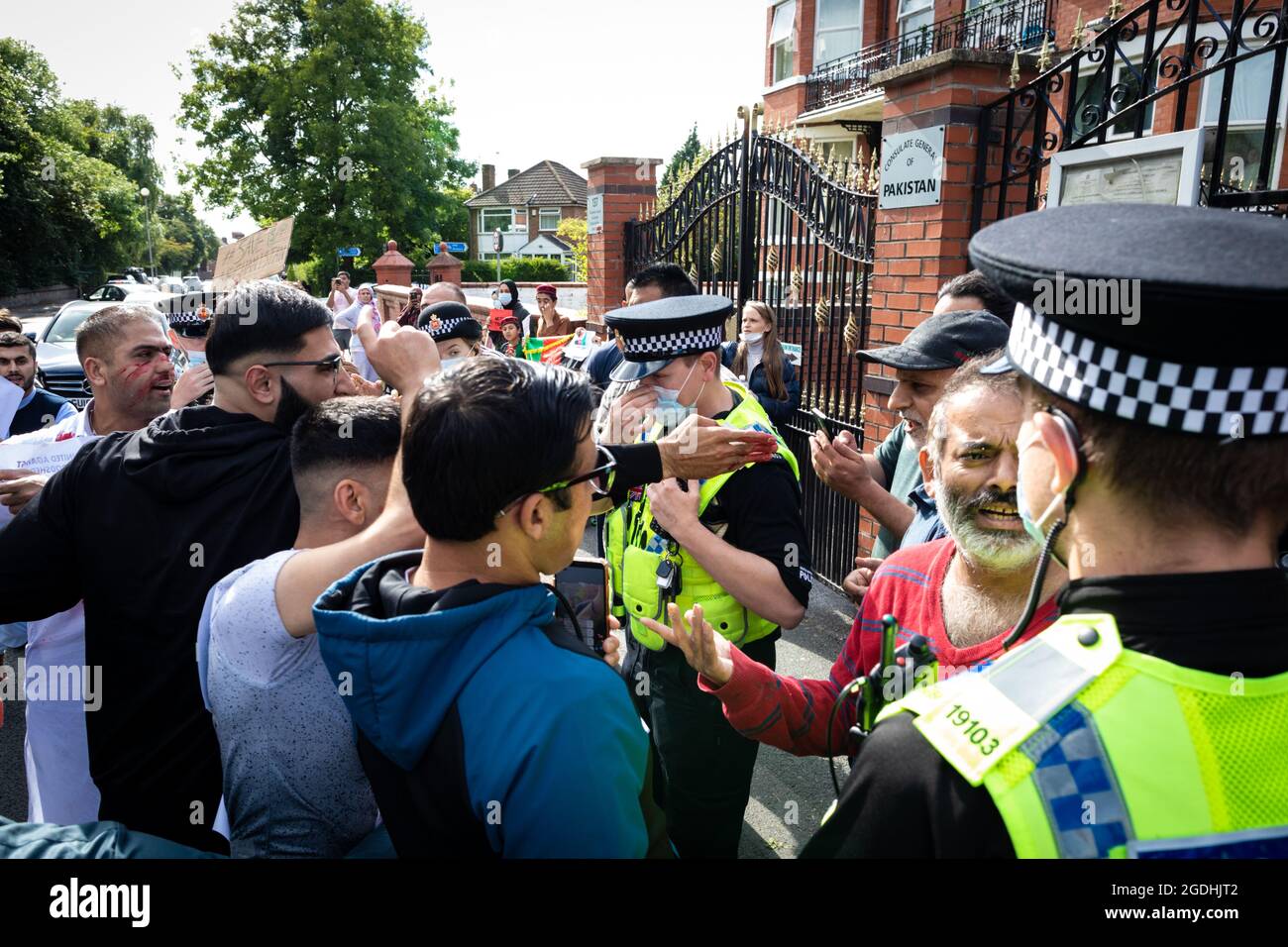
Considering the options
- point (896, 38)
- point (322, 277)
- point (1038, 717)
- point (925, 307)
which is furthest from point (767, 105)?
point (1038, 717)

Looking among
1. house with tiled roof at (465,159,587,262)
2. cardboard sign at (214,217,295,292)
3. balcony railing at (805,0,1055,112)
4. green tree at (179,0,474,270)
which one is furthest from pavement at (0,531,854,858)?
house with tiled roof at (465,159,587,262)

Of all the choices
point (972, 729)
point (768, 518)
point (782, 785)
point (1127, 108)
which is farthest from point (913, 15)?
point (972, 729)

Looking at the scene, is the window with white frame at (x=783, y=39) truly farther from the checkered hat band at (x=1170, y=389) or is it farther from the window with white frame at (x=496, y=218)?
the window with white frame at (x=496, y=218)

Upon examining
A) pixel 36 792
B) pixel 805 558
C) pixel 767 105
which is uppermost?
pixel 767 105

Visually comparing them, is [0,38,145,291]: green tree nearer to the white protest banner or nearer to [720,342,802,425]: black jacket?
[720,342,802,425]: black jacket

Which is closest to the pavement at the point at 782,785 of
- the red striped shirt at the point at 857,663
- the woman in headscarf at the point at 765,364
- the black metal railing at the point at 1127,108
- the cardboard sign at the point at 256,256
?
the red striped shirt at the point at 857,663

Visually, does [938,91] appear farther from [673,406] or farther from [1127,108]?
[673,406]

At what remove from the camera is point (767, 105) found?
79.7 ft

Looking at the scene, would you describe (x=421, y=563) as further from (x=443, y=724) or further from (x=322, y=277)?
Result: (x=322, y=277)

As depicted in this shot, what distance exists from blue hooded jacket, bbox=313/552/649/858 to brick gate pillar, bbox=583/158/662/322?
7.47 metres

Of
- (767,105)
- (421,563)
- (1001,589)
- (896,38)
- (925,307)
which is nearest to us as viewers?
(421,563)

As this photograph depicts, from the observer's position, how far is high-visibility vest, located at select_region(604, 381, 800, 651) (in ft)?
8.71

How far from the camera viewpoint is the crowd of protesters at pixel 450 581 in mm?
1273
